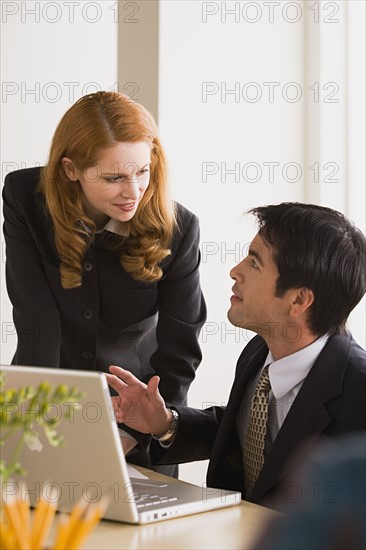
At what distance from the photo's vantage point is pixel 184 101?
3.55 meters

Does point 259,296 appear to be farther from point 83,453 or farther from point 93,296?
point 83,453

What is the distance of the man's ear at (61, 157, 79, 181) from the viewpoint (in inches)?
93.5

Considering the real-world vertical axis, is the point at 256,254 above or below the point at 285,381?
above

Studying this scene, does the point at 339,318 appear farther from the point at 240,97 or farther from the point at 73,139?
the point at 240,97

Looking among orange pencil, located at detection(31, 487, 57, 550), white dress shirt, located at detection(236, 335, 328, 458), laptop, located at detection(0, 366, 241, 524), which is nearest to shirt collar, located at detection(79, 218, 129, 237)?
white dress shirt, located at detection(236, 335, 328, 458)

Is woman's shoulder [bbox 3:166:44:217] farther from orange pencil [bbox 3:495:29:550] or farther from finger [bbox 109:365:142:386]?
orange pencil [bbox 3:495:29:550]

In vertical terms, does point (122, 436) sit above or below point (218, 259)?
below

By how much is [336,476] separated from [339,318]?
4.83 feet

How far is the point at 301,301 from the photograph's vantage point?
2.04 m

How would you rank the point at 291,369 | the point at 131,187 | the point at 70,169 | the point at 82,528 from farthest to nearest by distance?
1. the point at 70,169
2. the point at 131,187
3. the point at 291,369
4. the point at 82,528

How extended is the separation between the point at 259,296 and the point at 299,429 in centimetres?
39

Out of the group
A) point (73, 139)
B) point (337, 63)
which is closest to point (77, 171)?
point (73, 139)

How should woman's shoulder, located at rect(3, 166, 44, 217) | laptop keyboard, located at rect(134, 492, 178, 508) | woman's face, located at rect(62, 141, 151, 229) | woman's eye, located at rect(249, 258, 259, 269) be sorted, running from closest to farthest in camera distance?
laptop keyboard, located at rect(134, 492, 178, 508) < woman's eye, located at rect(249, 258, 259, 269) < woman's face, located at rect(62, 141, 151, 229) < woman's shoulder, located at rect(3, 166, 44, 217)

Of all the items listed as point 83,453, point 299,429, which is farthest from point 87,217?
point 83,453
